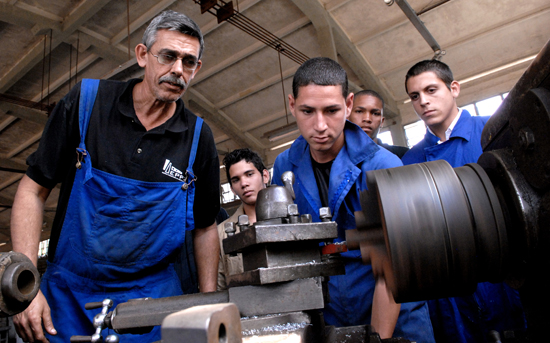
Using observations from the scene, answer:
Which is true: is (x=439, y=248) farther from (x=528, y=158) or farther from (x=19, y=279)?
(x=19, y=279)

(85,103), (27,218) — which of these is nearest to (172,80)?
(85,103)

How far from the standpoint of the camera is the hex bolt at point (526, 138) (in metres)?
0.53

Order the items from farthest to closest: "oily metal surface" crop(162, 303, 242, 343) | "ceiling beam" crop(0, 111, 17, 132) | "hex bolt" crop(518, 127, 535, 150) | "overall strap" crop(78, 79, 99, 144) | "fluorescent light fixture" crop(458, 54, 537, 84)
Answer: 1. "ceiling beam" crop(0, 111, 17, 132)
2. "fluorescent light fixture" crop(458, 54, 537, 84)
3. "overall strap" crop(78, 79, 99, 144)
4. "hex bolt" crop(518, 127, 535, 150)
5. "oily metal surface" crop(162, 303, 242, 343)

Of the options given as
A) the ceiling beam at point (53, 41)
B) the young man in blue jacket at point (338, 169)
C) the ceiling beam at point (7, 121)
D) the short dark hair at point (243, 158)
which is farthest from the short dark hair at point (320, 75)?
the ceiling beam at point (7, 121)

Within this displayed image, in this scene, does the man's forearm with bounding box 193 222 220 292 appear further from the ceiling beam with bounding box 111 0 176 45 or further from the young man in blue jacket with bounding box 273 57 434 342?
the ceiling beam with bounding box 111 0 176 45

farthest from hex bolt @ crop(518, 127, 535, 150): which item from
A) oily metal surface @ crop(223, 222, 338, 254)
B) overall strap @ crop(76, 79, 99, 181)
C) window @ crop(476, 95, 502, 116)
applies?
window @ crop(476, 95, 502, 116)

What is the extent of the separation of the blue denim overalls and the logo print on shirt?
0.15 ft

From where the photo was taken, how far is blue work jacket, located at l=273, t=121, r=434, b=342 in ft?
3.79

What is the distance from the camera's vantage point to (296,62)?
6.66 meters

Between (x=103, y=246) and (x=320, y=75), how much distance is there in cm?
92

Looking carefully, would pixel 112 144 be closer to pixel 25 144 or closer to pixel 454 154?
pixel 454 154

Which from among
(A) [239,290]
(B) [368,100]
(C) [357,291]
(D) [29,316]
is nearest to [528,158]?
(A) [239,290]

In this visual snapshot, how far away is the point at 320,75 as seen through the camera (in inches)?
50.6

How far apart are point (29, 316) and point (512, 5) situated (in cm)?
693
